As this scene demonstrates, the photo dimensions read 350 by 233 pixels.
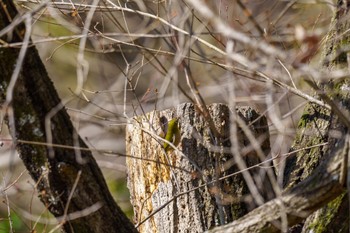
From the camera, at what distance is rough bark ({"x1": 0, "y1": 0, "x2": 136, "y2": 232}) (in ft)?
12.6

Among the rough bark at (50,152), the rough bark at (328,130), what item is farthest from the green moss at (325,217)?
the rough bark at (50,152)

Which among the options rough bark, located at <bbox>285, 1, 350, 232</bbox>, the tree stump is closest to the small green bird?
the tree stump

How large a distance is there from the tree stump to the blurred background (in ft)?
0.52

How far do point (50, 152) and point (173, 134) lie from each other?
101 cm

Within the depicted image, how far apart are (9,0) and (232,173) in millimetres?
1624

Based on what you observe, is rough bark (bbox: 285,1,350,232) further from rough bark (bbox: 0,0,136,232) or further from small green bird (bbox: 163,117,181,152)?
rough bark (bbox: 0,0,136,232)

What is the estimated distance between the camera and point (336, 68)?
4.61 meters

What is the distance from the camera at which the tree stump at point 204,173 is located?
15.1 feet

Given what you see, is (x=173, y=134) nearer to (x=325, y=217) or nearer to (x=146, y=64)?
(x=325, y=217)

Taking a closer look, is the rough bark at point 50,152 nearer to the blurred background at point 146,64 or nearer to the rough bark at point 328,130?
the blurred background at point 146,64

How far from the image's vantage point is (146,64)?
6.67 meters

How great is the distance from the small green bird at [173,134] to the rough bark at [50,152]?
794mm

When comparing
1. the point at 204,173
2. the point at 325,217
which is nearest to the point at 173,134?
the point at 204,173

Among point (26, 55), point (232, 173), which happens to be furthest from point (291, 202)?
point (26, 55)
